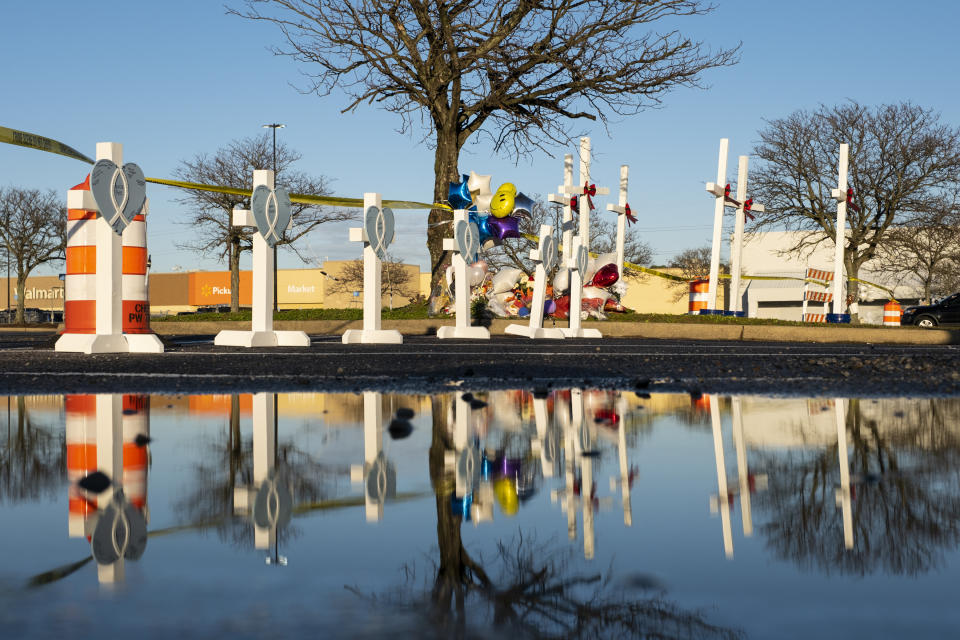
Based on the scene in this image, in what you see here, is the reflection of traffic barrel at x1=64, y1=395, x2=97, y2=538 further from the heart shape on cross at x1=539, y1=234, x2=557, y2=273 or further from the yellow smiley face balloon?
the yellow smiley face balloon

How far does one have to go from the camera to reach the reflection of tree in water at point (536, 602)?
1886mm

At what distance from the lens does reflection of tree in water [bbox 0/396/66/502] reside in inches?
130

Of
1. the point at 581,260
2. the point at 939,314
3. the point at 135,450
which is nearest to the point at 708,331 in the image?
the point at 581,260

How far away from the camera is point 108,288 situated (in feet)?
44.5

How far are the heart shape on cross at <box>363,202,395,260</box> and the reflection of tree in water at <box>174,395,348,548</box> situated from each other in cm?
1387

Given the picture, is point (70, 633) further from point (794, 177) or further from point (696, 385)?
point (794, 177)

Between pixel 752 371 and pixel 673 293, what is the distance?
2475 inches

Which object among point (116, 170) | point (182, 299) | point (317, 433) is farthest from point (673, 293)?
point (182, 299)

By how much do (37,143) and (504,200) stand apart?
14.8 metres

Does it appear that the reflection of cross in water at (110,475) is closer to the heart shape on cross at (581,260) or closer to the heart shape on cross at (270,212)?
the heart shape on cross at (270,212)

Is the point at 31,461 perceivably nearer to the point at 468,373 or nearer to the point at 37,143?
the point at 468,373

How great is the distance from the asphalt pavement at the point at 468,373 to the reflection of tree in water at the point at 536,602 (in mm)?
5210

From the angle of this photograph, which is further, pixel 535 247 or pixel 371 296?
pixel 535 247

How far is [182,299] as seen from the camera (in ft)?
415
